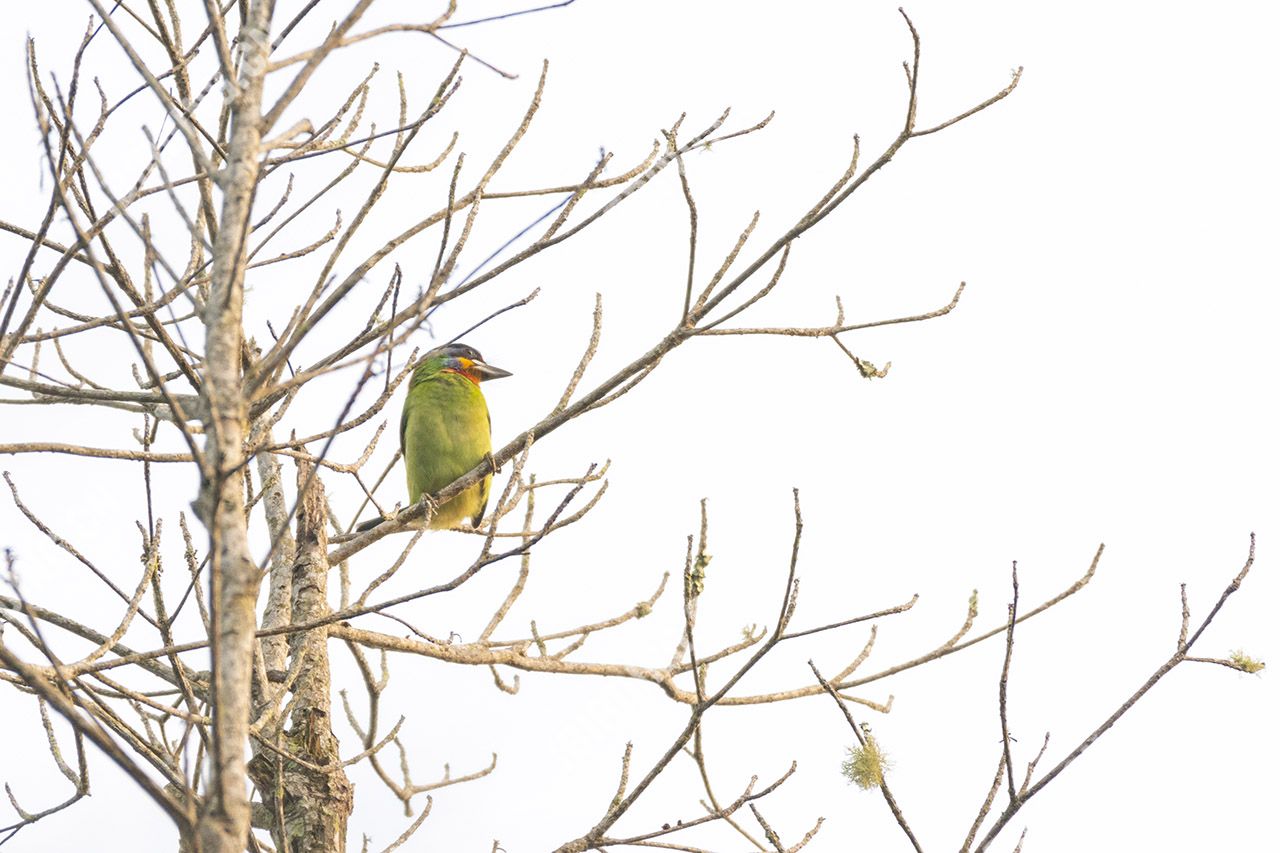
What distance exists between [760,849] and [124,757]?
1.99 metres

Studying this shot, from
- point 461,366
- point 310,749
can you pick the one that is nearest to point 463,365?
point 461,366

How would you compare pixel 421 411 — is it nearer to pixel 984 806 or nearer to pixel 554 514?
pixel 554 514

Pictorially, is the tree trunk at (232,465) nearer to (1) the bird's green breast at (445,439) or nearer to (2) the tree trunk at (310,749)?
(2) the tree trunk at (310,749)

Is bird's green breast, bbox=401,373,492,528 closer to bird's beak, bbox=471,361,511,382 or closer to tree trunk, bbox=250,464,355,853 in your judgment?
bird's beak, bbox=471,361,511,382

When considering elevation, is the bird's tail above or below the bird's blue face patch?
below

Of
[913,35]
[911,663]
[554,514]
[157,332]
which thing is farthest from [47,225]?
[911,663]

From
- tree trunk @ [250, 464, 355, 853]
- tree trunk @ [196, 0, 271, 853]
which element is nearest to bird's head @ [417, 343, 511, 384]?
tree trunk @ [250, 464, 355, 853]

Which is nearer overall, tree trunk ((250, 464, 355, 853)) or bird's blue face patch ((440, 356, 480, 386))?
tree trunk ((250, 464, 355, 853))

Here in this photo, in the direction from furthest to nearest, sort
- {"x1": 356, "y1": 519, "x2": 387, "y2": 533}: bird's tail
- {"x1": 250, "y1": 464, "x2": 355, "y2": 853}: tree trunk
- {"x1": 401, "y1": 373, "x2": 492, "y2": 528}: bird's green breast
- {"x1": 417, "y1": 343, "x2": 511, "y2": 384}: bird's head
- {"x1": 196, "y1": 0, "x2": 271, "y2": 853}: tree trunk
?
{"x1": 417, "y1": 343, "x2": 511, "y2": 384}: bird's head, {"x1": 401, "y1": 373, "x2": 492, "y2": 528}: bird's green breast, {"x1": 356, "y1": 519, "x2": 387, "y2": 533}: bird's tail, {"x1": 250, "y1": 464, "x2": 355, "y2": 853}: tree trunk, {"x1": 196, "y1": 0, "x2": 271, "y2": 853}: tree trunk

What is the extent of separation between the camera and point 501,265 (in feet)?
9.12

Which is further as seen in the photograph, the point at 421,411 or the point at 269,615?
the point at 421,411

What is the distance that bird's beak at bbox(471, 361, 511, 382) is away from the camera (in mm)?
7336

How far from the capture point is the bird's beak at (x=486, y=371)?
24.1 feet

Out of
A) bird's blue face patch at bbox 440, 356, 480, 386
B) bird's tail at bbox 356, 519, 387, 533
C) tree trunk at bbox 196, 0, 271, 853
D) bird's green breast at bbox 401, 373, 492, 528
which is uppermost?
bird's blue face patch at bbox 440, 356, 480, 386
